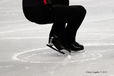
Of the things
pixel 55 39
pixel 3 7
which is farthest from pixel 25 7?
pixel 3 7

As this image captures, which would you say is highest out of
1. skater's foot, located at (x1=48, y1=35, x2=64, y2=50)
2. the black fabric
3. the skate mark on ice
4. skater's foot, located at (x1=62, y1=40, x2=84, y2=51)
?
the black fabric

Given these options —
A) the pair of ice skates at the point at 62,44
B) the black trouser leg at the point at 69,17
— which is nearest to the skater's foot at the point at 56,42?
the pair of ice skates at the point at 62,44

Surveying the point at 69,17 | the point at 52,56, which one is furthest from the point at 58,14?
the point at 52,56

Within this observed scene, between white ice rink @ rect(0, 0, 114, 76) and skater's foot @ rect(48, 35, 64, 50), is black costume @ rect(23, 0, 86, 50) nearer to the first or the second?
skater's foot @ rect(48, 35, 64, 50)

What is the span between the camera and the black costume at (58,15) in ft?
16.8

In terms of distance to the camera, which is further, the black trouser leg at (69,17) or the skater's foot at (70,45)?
the skater's foot at (70,45)

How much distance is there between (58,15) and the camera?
519 centimetres

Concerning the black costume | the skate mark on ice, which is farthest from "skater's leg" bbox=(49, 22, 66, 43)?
the skate mark on ice

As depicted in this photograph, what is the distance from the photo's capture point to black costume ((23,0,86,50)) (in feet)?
16.8

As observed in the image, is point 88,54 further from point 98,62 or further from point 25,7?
point 25,7

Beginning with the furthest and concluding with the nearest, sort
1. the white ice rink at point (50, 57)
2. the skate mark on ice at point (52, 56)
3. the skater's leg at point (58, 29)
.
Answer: the skater's leg at point (58, 29) < the skate mark on ice at point (52, 56) < the white ice rink at point (50, 57)

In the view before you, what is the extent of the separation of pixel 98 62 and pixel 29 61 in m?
0.86

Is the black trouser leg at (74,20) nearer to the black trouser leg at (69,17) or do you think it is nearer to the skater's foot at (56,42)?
the black trouser leg at (69,17)

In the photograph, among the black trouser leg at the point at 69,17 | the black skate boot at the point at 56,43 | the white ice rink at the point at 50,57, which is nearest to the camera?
the white ice rink at the point at 50,57
